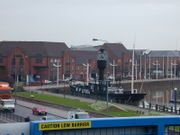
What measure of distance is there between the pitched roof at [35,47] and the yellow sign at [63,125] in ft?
323

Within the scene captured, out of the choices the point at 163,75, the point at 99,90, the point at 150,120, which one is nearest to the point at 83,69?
the point at 163,75

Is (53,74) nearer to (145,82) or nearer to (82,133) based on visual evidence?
(145,82)

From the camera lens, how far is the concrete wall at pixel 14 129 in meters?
18.8

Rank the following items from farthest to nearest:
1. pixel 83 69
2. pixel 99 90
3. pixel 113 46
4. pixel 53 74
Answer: pixel 113 46 < pixel 83 69 < pixel 53 74 < pixel 99 90

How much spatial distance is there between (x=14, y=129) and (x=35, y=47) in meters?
105

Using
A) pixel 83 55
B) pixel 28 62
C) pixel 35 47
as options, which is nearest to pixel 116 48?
pixel 83 55

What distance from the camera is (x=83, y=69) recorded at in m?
131

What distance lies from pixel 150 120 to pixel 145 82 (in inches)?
4078

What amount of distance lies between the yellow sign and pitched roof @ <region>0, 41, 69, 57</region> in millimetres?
98359

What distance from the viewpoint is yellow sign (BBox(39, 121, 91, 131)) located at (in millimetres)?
19141

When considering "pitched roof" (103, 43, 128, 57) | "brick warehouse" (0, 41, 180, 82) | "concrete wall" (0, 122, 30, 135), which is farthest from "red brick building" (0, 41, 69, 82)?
"concrete wall" (0, 122, 30, 135)

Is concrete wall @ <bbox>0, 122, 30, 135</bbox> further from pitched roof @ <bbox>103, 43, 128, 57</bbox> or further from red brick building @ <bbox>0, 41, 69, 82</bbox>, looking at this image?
pitched roof @ <bbox>103, 43, 128, 57</bbox>

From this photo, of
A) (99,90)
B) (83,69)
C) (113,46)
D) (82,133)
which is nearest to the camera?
(82,133)

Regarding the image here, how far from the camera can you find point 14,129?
19.1 metres
